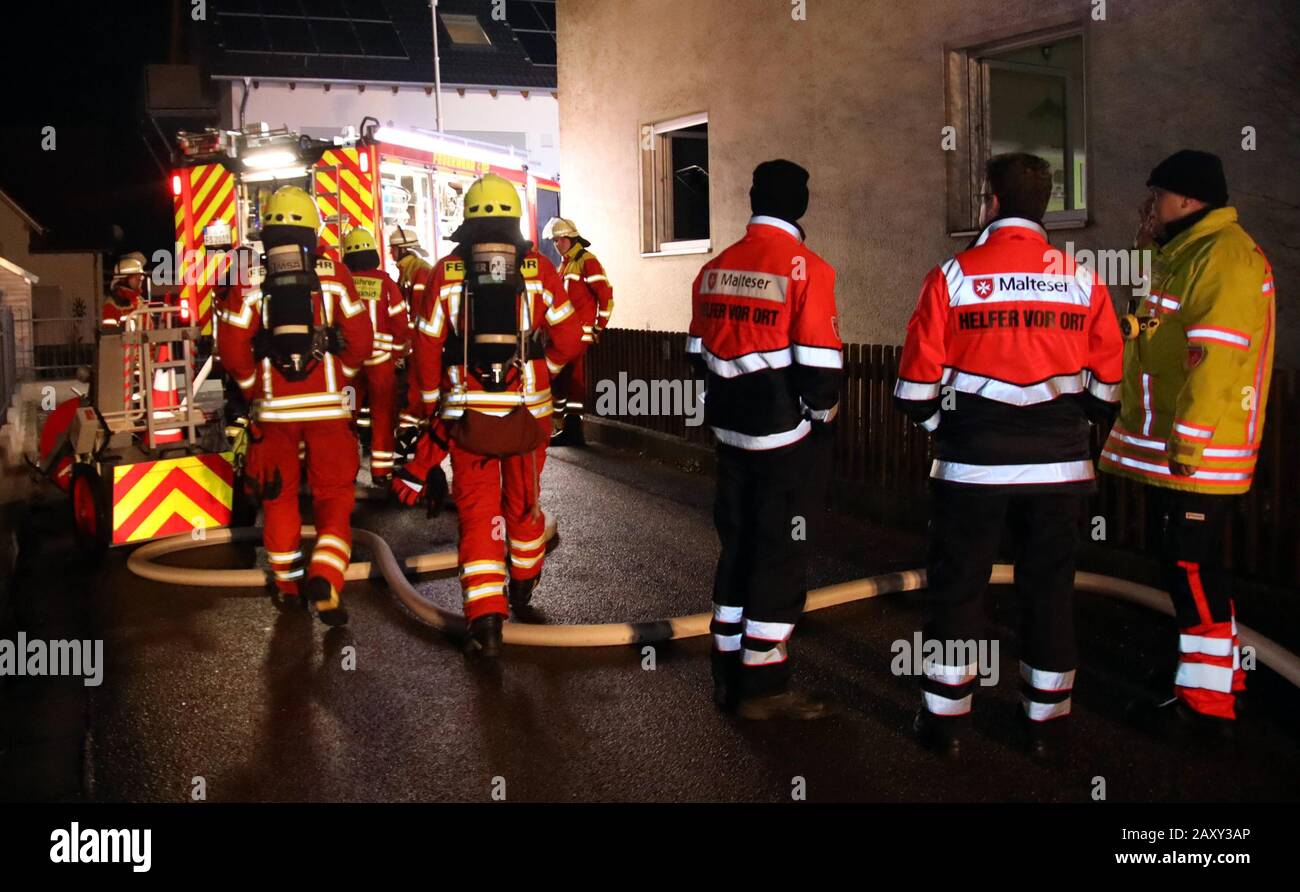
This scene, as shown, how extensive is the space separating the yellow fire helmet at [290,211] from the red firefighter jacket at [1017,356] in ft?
10.6

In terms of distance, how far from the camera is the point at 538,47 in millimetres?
30266

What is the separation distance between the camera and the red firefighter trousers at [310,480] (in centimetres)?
563

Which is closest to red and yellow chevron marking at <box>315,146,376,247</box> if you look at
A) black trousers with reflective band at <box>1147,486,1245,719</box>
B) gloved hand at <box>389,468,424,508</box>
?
gloved hand at <box>389,468,424,508</box>

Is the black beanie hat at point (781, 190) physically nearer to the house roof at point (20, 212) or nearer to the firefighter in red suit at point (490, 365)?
the firefighter in red suit at point (490, 365)

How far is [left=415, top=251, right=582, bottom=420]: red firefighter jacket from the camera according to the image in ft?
16.9

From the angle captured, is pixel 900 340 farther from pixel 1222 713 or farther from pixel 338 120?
pixel 338 120

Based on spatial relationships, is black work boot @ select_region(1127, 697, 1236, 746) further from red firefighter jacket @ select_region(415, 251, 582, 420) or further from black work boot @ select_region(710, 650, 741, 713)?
red firefighter jacket @ select_region(415, 251, 582, 420)

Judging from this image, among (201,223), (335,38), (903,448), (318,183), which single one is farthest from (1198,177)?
(335,38)

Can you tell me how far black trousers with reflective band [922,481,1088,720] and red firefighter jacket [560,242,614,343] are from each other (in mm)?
6561

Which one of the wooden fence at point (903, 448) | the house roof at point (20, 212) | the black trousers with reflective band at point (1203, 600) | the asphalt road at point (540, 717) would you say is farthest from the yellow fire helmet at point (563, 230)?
the house roof at point (20, 212)

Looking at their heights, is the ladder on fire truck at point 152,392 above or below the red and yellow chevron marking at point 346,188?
below

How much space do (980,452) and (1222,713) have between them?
130cm

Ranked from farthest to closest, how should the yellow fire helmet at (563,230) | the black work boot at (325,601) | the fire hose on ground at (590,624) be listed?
the yellow fire helmet at (563,230) < the black work boot at (325,601) < the fire hose on ground at (590,624)
